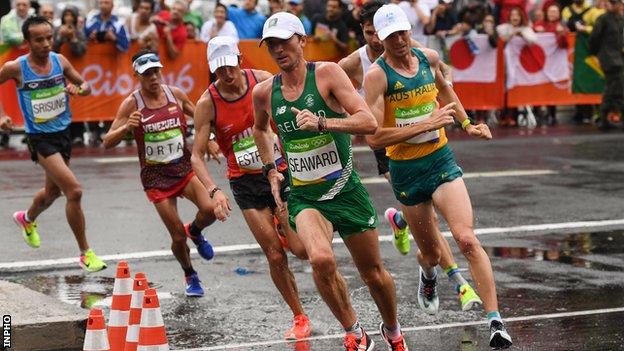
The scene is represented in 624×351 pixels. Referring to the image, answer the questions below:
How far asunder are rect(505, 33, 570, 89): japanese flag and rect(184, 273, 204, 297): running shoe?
46.1 feet

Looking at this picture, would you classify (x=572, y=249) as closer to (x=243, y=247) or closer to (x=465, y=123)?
(x=243, y=247)

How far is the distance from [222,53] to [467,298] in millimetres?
2582

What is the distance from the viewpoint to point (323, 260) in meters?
8.50

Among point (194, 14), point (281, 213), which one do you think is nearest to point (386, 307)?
point (281, 213)

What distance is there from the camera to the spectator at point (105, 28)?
21578 millimetres

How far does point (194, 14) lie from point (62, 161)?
424 inches

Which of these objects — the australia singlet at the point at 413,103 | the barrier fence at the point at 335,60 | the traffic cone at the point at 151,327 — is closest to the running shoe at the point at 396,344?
the australia singlet at the point at 413,103

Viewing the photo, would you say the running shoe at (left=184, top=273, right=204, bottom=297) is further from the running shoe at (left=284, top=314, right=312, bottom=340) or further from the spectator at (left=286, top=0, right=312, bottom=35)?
the spectator at (left=286, top=0, right=312, bottom=35)

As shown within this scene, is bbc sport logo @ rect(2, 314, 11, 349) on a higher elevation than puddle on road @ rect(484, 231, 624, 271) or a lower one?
higher

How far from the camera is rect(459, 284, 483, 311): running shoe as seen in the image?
9750 mm

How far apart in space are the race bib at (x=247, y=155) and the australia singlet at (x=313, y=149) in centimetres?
165

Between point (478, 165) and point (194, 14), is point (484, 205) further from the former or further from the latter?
point (194, 14)

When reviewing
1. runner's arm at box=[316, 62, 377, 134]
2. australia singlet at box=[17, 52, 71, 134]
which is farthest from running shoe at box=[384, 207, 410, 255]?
runner's arm at box=[316, 62, 377, 134]

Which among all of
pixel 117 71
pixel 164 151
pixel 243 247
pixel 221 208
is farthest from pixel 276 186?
pixel 117 71
